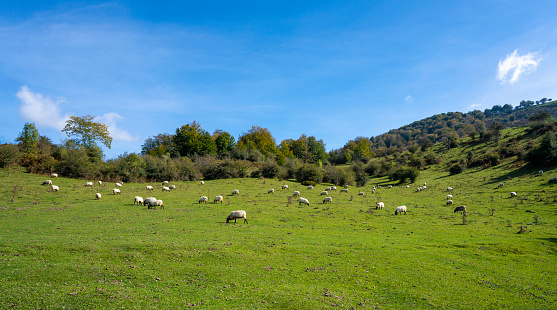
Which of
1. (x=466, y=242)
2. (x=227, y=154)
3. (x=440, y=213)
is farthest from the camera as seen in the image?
(x=227, y=154)

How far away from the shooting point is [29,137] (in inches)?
2055

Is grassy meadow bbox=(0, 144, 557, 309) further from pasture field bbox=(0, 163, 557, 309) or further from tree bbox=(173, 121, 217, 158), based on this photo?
tree bbox=(173, 121, 217, 158)

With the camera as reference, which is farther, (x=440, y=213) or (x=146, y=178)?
(x=146, y=178)

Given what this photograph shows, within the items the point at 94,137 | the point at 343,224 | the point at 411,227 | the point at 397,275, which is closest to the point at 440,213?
the point at 411,227

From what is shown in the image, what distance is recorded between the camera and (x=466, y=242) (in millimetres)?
17016

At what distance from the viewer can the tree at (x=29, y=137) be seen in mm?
49750

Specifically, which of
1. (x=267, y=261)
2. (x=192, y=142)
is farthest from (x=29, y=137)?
(x=267, y=261)

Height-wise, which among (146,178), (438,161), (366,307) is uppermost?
(438,161)

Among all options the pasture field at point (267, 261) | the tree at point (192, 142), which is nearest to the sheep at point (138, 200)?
the pasture field at point (267, 261)

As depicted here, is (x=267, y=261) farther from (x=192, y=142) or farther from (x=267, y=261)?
(x=192, y=142)

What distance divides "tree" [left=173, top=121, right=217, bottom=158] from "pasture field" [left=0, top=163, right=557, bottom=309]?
55.4 meters

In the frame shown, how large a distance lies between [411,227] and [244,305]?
18283 mm

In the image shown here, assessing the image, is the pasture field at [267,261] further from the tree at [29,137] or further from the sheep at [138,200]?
the tree at [29,137]

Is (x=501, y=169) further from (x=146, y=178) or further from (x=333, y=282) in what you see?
(x=146, y=178)
